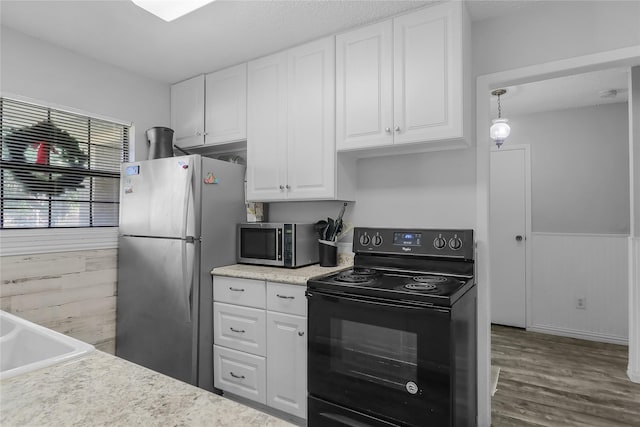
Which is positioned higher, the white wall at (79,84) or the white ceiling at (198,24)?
the white ceiling at (198,24)

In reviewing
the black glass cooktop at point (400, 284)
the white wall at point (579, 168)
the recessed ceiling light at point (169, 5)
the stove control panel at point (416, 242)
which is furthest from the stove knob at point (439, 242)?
the white wall at point (579, 168)

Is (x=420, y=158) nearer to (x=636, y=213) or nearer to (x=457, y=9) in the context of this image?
(x=457, y=9)

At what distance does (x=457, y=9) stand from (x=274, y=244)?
67.5 inches

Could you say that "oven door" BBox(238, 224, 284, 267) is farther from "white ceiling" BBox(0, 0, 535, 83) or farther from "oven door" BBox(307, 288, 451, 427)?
"white ceiling" BBox(0, 0, 535, 83)

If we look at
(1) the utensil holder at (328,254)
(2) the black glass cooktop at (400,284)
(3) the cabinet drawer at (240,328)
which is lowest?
(3) the cabinet drawer at (240,328)

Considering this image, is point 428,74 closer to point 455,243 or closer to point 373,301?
point 455,243

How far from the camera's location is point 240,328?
2293mm

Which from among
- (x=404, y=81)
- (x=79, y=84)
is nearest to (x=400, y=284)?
(x=404, y=81)

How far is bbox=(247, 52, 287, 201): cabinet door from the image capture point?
255 cm

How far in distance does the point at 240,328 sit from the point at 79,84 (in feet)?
6.87

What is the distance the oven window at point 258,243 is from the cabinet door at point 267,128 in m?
0.25

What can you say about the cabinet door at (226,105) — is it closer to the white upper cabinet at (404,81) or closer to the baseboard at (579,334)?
the white upper cabinet at (404,81)

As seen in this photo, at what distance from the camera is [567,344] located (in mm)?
3607

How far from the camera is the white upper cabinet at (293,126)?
7.73 feet
